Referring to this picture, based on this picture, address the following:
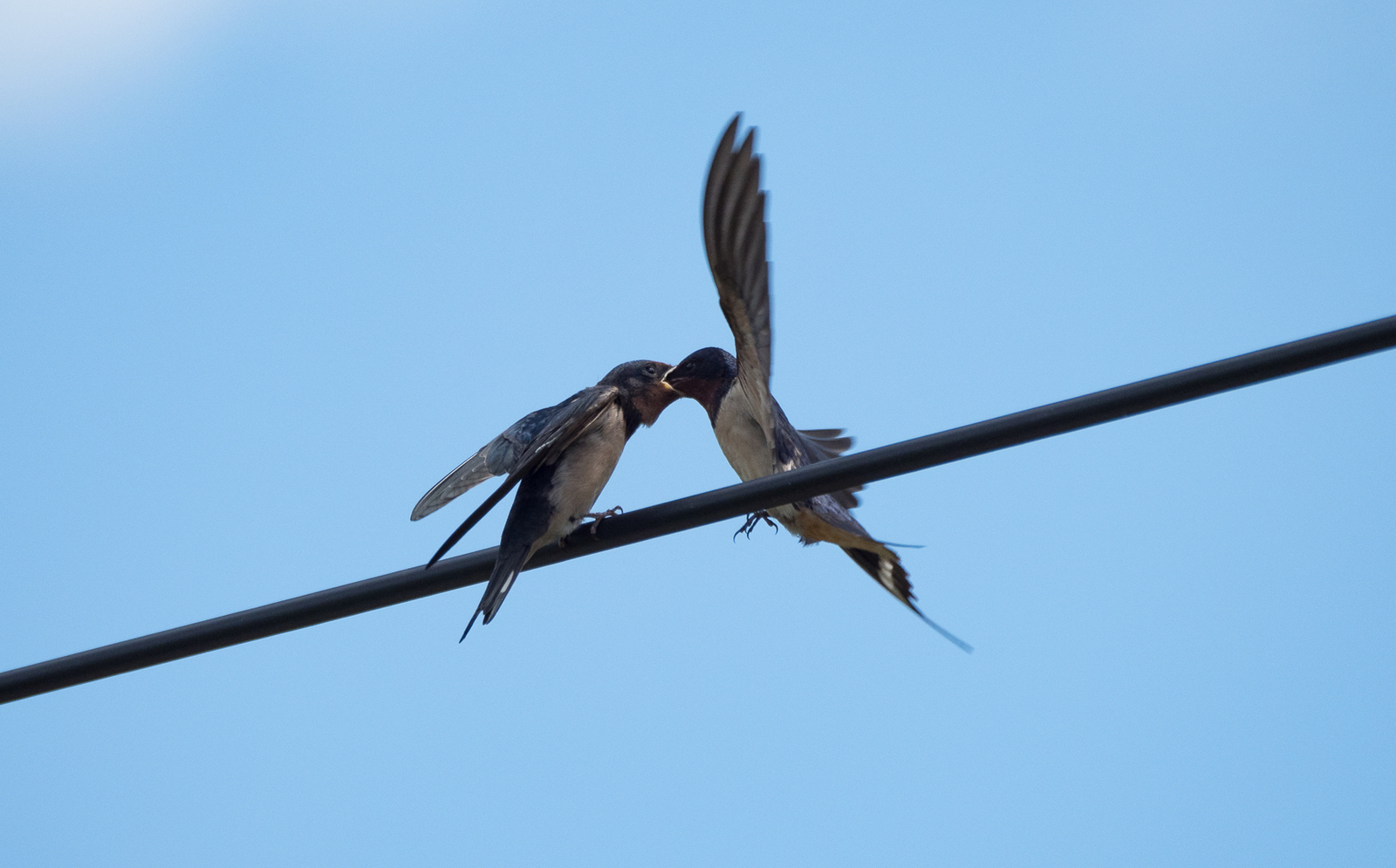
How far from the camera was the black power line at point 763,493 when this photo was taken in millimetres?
1984

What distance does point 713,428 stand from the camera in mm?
4012

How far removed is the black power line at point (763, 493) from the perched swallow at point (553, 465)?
488 millimetres

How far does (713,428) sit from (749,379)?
0.52 m

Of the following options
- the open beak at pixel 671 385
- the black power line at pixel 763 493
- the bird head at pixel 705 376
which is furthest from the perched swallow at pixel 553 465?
the black power line at pixel 763 493

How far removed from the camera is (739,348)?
3.46 meters

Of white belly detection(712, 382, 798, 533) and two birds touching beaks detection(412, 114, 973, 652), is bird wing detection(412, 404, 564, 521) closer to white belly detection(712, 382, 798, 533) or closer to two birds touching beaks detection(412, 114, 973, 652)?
two birds touching beaks detection(412, 114, 973, 652)

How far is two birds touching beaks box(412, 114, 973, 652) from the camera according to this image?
2902mm

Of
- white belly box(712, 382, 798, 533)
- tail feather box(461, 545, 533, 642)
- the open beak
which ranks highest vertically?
the open beak

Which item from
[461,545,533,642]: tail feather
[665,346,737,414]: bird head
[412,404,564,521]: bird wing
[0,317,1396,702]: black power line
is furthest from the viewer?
[665,346,737,414]: bird head

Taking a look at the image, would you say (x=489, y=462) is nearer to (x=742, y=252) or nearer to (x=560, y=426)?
(x=560, y=426)

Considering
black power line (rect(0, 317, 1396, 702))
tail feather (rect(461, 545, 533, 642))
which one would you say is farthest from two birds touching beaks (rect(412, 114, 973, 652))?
black power line (rect(0, 317, 1396, 702))

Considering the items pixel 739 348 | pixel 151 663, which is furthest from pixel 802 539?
pixel 151 663

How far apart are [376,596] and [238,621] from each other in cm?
26

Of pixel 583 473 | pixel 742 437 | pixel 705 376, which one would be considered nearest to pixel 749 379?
pixel 742 437
